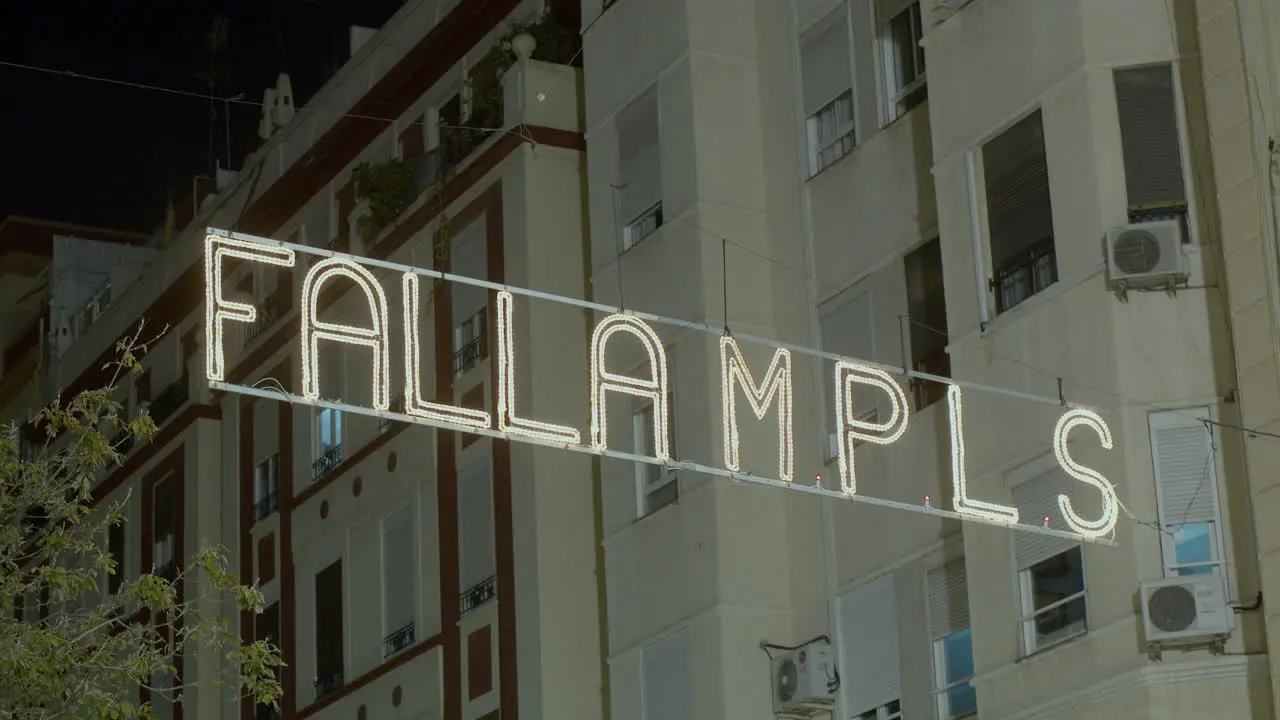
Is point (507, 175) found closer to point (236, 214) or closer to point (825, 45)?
point (825, 45)

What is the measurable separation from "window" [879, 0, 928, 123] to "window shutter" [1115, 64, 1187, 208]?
4254 mm

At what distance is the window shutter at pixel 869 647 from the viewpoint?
27016 mm

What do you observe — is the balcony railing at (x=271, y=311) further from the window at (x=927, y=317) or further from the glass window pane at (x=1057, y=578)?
the glass window pane at (x=1057, y=578)

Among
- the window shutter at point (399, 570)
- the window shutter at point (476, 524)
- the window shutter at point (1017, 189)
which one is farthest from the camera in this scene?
the window shutter at point (399, 570)

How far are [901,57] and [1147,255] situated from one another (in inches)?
244

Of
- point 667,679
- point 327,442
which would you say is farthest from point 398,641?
point 667,679

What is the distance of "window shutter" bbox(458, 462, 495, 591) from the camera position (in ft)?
111

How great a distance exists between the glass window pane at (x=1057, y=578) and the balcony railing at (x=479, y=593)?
10.9 m

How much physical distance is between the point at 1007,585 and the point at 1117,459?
184 cm

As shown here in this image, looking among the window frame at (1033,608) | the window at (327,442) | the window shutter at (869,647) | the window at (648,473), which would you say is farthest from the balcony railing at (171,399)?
the window frame at (1033,608)

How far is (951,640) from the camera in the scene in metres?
26.1

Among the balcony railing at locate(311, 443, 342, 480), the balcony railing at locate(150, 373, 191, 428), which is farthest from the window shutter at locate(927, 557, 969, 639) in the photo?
the balcony railing at locate(150, 373, 191, 428)

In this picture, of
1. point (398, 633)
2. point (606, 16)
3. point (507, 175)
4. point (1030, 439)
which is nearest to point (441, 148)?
point (507, 175)

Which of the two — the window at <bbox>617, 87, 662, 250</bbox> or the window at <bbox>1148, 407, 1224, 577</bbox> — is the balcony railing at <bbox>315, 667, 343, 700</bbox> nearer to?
the window at <bbox>617, 87, 662, 250</bbox>
